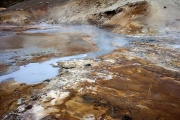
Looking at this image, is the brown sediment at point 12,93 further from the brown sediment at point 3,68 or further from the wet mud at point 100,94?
the brown sediment at point 3,68

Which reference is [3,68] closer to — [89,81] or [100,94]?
[89,81]

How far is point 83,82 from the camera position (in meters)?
5.73

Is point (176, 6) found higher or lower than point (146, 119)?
higher

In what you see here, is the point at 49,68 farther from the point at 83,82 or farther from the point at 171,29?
the point at 171,29

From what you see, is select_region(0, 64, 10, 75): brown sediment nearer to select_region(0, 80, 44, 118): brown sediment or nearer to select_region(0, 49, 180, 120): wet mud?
select_region(0, 80, 44, 118): brown sediment

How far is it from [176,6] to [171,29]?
14.3 ft

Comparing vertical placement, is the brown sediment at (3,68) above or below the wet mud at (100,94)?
above

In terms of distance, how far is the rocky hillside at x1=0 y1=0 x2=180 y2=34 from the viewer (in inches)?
610

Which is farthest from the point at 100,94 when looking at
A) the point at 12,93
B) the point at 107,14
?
the point at 107,14

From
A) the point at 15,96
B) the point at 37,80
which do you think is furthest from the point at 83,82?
the point at 15,96

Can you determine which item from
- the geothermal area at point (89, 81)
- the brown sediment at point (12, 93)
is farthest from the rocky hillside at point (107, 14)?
the brown sediment at point (12, 93)

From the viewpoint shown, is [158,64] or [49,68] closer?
[49,68]

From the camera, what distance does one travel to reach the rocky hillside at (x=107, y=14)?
15500 millimetres

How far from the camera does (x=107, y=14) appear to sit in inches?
729
